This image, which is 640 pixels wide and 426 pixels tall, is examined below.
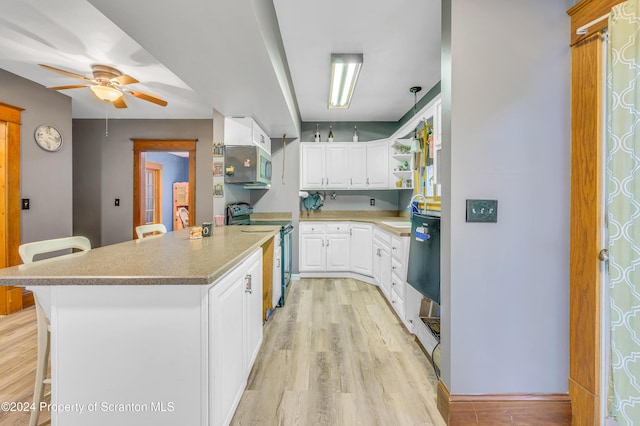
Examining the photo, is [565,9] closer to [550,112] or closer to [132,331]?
[550,112]

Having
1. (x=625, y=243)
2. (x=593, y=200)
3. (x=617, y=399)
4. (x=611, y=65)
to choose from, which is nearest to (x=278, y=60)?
(x=611, y=65)

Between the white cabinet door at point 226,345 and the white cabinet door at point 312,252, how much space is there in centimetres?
267

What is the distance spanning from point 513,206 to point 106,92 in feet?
12.1

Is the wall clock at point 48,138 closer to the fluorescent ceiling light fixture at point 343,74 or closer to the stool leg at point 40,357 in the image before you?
the stool leg at point 40,357

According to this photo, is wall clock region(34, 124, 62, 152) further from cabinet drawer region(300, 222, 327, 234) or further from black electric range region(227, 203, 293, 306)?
cabinet drawer region(300, 222, 327, 234)

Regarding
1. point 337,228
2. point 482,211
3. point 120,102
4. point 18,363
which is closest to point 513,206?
point 482,211

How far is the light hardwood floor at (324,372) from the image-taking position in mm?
1570

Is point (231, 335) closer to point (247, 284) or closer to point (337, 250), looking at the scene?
point (247, 284)

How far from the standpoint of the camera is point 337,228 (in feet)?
14.1

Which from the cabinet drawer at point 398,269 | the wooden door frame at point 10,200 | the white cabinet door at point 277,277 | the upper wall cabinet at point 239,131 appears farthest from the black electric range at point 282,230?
the wooden door frame at point 10,200

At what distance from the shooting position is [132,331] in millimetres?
1095

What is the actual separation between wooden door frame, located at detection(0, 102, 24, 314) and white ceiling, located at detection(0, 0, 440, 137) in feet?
1.78

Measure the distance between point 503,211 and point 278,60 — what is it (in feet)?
6.33

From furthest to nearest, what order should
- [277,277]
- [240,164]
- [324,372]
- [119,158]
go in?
[119,158]
[240,164]
[277,277]
[324,372]
